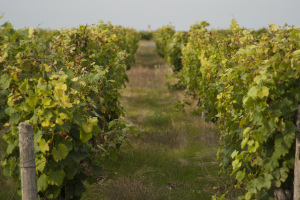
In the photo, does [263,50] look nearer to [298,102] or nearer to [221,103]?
[298,102]

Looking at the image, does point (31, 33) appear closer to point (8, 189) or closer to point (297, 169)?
point (8, 189)

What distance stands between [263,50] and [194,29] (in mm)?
6426

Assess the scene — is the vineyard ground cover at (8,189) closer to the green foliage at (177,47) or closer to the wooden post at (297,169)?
the wooden post at (297,169)

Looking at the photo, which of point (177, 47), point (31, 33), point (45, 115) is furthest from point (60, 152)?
point (177, 47)

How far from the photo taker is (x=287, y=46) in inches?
117

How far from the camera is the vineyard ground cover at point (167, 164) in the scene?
4520 mm

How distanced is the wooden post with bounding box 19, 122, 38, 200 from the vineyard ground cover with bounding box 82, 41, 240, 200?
1.92 m

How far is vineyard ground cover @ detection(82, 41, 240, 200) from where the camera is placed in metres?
4.52

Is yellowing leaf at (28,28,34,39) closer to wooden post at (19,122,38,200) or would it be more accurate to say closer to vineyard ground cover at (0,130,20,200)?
wooden post at (19,122,38,200)

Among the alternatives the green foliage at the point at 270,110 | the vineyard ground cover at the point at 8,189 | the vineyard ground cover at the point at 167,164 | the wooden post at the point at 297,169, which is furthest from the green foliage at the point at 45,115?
the wooden post at the point at 297,169

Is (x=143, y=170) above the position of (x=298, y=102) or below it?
below

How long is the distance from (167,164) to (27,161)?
11.0 feet

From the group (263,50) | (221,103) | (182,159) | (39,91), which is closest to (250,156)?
(263,50)

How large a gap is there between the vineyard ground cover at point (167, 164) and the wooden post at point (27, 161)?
192 cm
